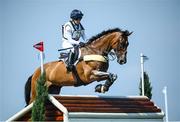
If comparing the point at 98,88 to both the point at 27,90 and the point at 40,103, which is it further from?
the point at 27,90

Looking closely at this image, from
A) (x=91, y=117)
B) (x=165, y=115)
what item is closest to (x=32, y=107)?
(x=91, y=117)

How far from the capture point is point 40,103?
756 inches

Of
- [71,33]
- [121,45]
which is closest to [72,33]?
[71,33]

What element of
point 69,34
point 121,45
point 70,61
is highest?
point 69,34

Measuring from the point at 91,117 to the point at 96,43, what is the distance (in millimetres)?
3108

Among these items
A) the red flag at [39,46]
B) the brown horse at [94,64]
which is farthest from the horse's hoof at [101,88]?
the red flag at [39,46]

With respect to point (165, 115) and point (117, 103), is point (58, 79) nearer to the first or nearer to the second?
point (117, 103)

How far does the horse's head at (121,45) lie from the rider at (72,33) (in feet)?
3.68

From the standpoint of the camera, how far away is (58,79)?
71.7 feet

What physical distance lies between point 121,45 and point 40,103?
3.38m

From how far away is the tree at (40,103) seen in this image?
19109mm

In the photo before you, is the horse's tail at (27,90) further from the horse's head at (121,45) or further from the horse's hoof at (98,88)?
the horse's head at (121,45)

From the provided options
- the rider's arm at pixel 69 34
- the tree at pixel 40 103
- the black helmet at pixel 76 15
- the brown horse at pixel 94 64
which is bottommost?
the tree at pixel 40 103

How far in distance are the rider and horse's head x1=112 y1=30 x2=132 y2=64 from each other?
112cm
